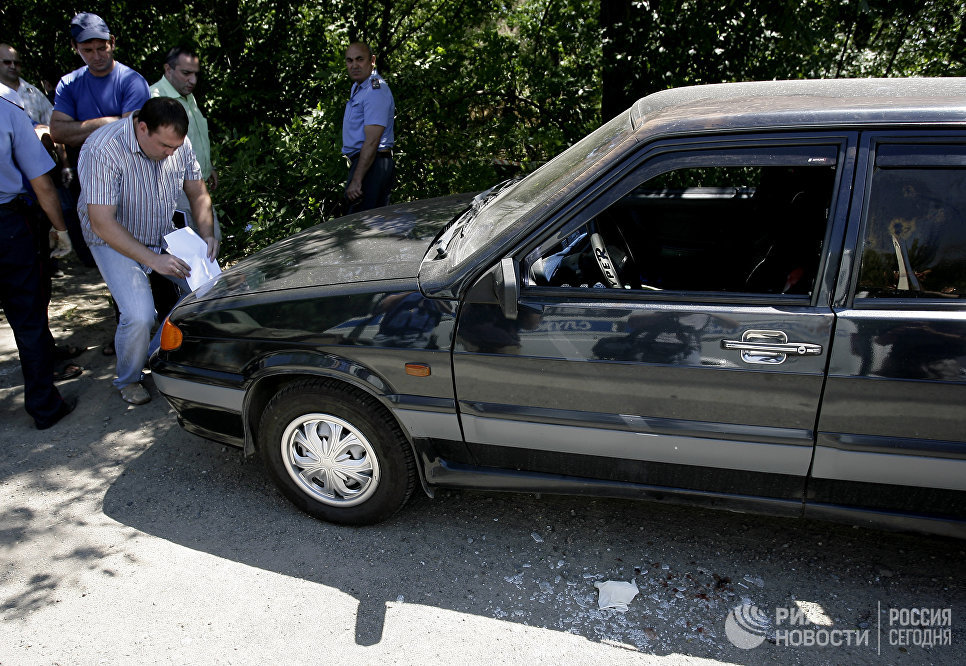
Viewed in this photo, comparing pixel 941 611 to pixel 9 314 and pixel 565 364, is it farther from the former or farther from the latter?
pixel 9 314

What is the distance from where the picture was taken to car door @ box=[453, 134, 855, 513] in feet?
8.58

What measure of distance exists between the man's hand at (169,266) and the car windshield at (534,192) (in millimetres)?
1816

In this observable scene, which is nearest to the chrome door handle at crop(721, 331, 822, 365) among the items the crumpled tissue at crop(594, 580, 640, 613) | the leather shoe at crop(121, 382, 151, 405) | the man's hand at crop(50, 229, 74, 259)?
the crumpled tissue at crop(594, 580, 640, 613)

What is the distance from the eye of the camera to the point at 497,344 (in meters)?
2.88

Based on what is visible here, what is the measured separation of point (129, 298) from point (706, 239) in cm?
330

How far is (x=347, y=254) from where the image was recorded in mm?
3498

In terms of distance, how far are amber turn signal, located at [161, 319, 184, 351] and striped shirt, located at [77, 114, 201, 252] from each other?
107cm

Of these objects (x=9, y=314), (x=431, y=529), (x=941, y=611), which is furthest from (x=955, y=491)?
(x=9, y=314)

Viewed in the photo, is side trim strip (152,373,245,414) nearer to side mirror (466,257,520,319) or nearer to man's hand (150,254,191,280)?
man's hand (150,254,191,280)

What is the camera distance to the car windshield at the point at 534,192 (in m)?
2.87

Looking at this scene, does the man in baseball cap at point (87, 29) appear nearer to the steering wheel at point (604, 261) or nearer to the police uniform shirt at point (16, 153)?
the police uniform shirt at point (16, 153)

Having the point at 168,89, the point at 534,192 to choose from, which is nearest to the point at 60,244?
the point at 168,89

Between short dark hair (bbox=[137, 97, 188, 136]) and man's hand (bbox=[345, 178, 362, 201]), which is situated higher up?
short dark hair (bbox=[137, 97, 188, 136])

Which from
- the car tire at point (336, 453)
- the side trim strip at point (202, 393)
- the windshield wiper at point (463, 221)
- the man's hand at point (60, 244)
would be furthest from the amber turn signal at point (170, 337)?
the man's hand at point (60, 244)
